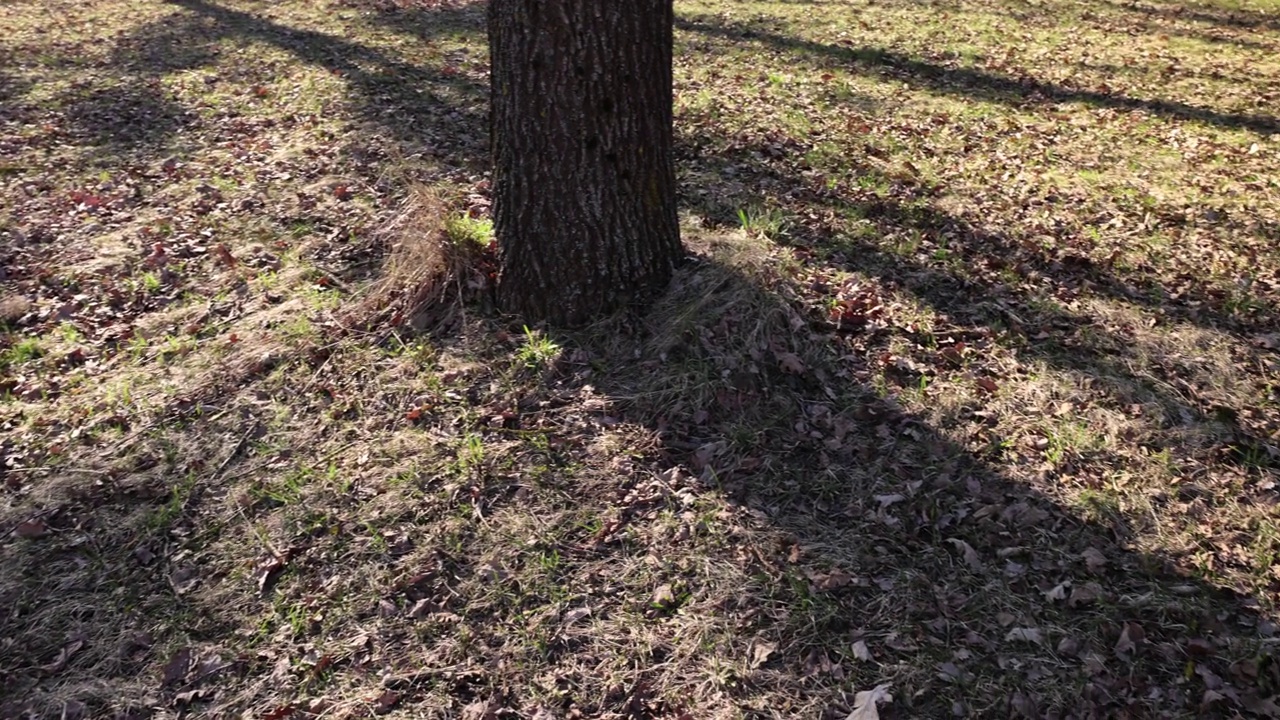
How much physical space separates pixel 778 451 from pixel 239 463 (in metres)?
2.58

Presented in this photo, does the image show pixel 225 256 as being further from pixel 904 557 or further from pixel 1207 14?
pixel 1207 14

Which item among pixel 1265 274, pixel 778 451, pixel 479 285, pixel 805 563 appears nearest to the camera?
pixel 805 563

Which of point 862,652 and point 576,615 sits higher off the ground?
point 862,652

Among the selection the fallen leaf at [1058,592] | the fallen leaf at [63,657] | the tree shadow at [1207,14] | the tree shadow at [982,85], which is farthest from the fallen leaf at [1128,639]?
the tree shadow at [1207,14]

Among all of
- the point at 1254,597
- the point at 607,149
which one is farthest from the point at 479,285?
the point at 1254,597

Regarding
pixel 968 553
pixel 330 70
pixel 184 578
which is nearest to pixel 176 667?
pixel 184 578

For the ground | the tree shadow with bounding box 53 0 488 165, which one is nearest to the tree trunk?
the ground

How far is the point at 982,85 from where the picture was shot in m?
8.57

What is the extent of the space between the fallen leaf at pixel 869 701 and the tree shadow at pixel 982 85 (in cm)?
686

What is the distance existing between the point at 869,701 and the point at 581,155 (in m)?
2.75

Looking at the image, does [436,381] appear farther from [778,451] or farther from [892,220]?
[892,220]

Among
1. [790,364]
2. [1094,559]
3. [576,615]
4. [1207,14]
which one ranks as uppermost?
[1207,14]

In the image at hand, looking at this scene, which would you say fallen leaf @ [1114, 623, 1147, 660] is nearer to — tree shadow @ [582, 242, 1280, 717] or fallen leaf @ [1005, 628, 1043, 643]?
tree shadow @ [582, 242, 1280, 717]

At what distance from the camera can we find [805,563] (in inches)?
135
